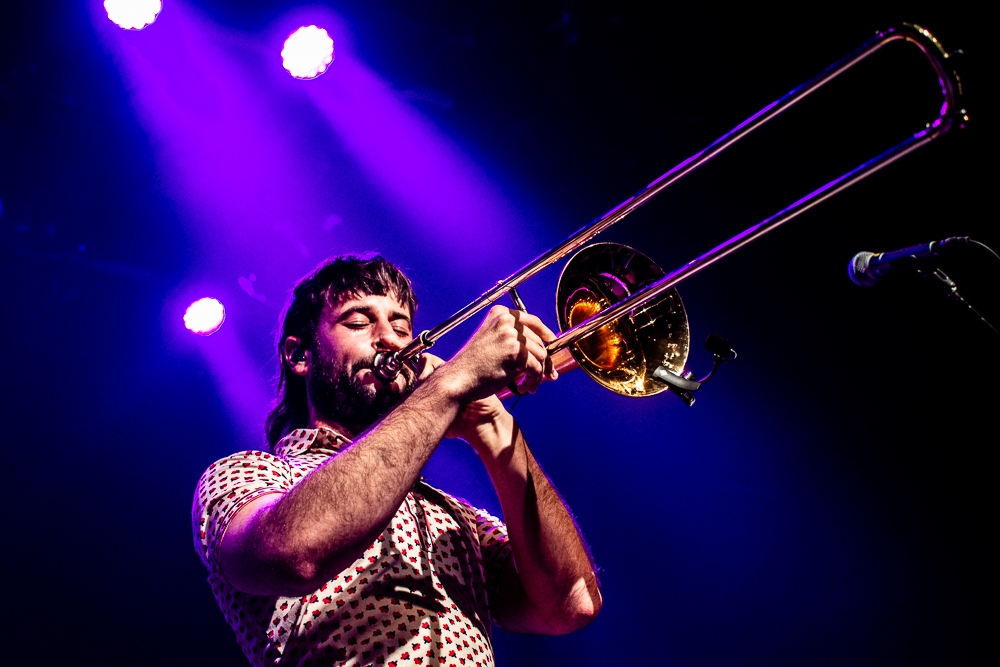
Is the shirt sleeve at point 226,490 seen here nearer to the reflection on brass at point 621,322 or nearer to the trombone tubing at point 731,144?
the trombone tubing at point 731,144

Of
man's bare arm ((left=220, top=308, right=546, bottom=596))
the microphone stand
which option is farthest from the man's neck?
the microphone stand

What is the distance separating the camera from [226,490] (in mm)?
1869

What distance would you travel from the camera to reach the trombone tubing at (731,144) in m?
1.48

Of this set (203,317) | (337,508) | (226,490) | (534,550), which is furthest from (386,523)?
(203,317)

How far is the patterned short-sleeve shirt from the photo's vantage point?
1731 mm

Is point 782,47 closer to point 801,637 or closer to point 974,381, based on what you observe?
point 974,381

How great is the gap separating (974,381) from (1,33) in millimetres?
5650

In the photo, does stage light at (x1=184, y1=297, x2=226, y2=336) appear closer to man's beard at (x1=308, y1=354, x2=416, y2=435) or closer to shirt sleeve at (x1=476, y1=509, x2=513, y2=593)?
man's beard at (x1=308, y1=354, x2=416, y2=435)

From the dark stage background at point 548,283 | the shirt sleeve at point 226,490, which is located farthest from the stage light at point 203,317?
the shirt sleeve at point 226,490

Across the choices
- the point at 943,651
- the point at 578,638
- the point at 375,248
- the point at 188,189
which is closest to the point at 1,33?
the point at 188,189

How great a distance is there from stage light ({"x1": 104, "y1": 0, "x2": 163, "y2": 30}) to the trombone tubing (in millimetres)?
2784

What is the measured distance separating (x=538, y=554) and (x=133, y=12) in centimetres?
372

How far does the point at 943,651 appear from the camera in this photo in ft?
10.9

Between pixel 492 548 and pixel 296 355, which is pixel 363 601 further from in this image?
pixel 296 355
